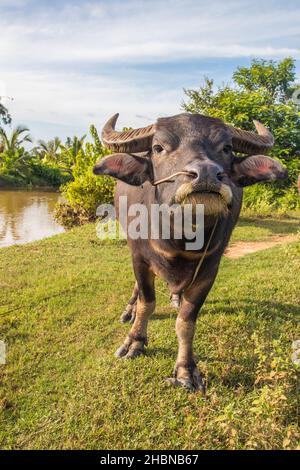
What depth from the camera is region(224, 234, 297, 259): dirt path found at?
6168mm

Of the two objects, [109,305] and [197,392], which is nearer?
[197,392]

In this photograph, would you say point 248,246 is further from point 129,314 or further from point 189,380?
point 189,380

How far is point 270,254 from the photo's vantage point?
19.5ft

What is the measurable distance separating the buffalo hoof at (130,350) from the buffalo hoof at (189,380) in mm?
365

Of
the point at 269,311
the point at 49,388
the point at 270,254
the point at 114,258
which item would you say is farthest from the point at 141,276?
the point at 270,254

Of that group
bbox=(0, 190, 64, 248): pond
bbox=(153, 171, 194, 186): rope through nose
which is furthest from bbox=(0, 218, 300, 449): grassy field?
bbox=(0, 190, 64, 248): pond

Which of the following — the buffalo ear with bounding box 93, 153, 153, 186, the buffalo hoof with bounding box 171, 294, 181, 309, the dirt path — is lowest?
the buffalo hoof with bounding box 171, 294, 181, 309

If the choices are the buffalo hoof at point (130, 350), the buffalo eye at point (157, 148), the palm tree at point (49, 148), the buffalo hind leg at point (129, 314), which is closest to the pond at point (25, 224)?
the buffalo hind leg at point (129, 314)

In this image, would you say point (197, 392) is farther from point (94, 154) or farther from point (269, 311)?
point (94, 154)

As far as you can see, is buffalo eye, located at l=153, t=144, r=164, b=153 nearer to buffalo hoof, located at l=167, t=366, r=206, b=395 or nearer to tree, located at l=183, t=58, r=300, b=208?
buffalo hoof, located at l=167, t=366, r=206, b=395

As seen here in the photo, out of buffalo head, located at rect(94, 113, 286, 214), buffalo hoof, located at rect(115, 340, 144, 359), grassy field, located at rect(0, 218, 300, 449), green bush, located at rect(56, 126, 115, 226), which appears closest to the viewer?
buffalo head, located at rect(94, 113, 286, 214)

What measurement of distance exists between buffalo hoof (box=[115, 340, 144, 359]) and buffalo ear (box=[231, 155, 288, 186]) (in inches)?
52.1

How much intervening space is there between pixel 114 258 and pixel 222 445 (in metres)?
3.93

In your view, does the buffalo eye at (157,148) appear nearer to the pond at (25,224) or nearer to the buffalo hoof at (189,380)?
the buffalo hoof at (189,380)
